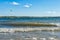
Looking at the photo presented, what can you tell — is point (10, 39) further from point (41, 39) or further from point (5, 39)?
point (41, 39)

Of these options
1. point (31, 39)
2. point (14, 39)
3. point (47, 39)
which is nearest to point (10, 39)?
point (14, 39)

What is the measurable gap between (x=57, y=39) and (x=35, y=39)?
6.97 ft

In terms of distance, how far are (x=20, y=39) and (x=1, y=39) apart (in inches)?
70.5

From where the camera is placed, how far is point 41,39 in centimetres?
1719

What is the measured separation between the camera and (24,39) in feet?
56.5

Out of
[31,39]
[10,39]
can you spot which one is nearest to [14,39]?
[10,39]

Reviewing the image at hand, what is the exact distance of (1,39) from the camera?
17094 mm

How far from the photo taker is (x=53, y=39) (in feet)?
56.7

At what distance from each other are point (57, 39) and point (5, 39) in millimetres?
4937

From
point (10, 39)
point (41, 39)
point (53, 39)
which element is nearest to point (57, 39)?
point (53, 39)

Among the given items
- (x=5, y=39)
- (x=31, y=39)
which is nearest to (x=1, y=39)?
(x=5, y=39)

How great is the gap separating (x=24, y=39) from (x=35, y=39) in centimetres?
105

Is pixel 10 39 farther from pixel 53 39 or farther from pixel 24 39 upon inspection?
pixel 53 39

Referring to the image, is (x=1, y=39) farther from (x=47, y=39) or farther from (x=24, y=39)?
(x=47, y=39)
